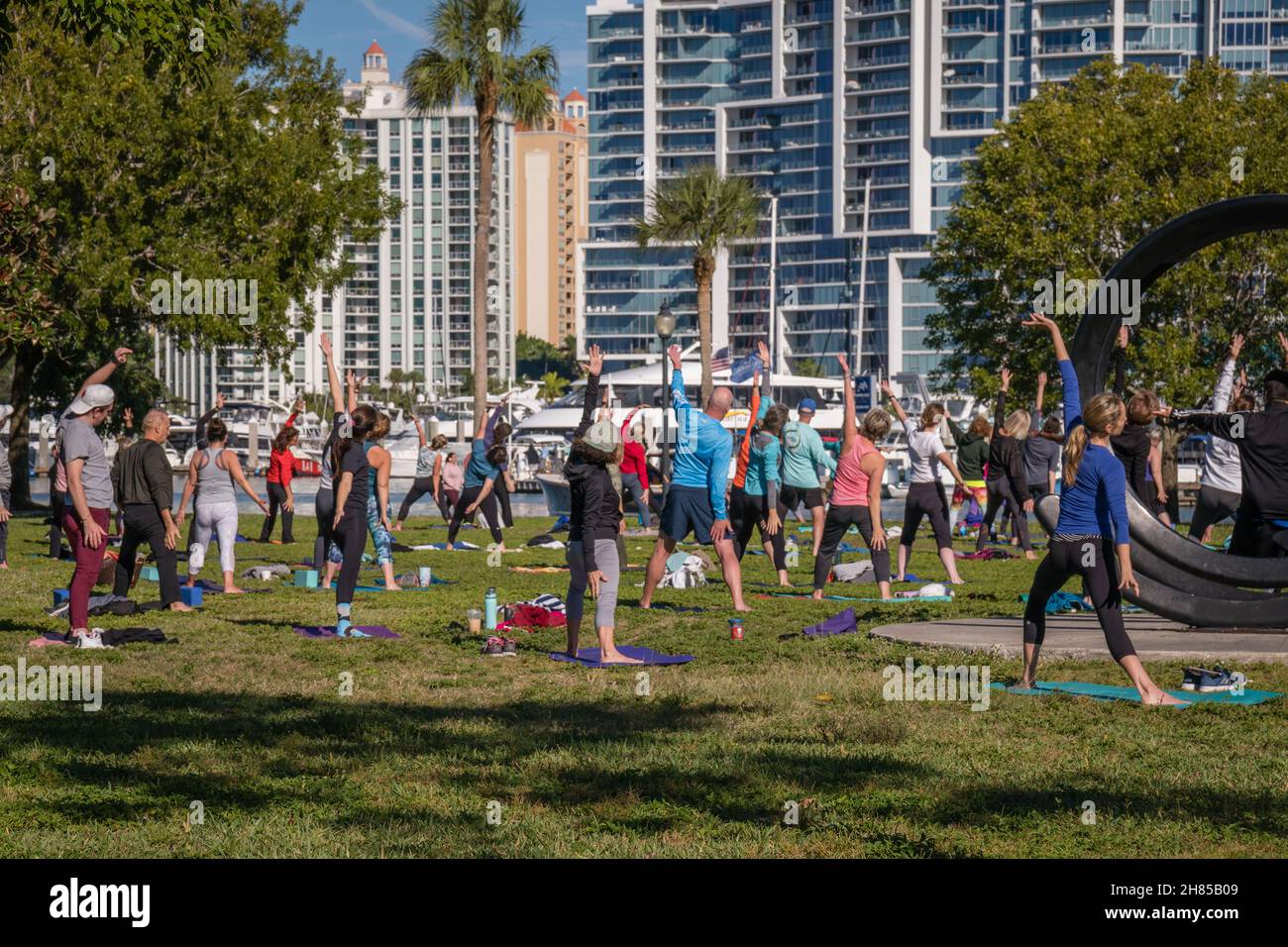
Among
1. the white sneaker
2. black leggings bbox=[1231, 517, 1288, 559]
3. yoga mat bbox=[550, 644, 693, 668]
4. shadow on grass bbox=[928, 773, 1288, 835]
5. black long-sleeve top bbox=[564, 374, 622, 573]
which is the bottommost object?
yoga mat bbox=[550, 644, 693, 668]

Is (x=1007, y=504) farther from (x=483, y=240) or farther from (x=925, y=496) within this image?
(x=483, y=240)

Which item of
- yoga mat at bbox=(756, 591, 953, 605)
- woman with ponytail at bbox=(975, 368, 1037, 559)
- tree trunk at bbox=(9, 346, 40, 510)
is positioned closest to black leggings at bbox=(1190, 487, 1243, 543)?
yoga mat at bbox=(756, 591, 953, 605)

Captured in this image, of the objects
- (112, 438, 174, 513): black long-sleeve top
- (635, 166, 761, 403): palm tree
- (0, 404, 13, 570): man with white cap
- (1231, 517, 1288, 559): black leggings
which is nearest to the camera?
(1231, 517, 1288, 559): black leggings

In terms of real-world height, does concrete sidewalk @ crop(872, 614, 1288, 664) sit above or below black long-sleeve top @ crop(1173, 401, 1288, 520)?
below

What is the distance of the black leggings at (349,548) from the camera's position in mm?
12414

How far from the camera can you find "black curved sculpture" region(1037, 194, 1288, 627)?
11742 millimetres

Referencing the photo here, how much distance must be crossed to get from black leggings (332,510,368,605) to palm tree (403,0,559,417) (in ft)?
74.8

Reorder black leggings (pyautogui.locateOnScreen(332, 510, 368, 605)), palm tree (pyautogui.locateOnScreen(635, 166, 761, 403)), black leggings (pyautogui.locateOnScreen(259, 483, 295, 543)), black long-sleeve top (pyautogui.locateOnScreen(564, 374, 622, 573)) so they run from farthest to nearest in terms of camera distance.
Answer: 1. palm tree (pyautogui.locateOnScreen(635, 166, 761, 403))
2. black leggings (pyautogui.locateOnScreen(259, 483, 295, 543))
3. black leggings (pyautogui.locateOnScreen(332, 510, 368, 605))
4. black long-sleeve top (pyautogui.locateOnScreen(564, 374, 622, 573))

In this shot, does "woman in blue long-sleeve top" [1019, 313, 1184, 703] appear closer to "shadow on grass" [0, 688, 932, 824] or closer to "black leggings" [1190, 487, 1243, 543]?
"shadow on grass" [0, 688, 932, 824]

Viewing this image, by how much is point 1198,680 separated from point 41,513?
87.1 ft

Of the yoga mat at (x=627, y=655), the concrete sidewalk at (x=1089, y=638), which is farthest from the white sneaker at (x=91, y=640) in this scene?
the concrete sidewalk at (x=1089, y=638)

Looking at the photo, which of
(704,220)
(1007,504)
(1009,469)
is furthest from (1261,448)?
(704,220)

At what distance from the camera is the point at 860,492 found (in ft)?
48.7

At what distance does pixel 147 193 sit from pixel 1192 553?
947 inches
